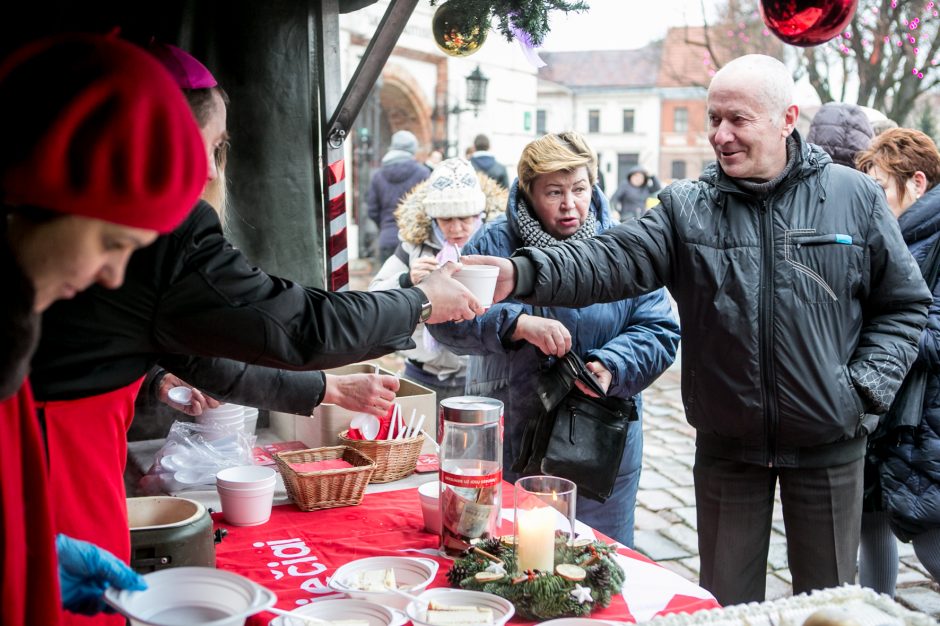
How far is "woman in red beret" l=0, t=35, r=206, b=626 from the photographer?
3.56 feet

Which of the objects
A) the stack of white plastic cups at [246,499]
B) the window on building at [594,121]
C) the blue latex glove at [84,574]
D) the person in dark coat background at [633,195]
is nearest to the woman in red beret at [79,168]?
the blue latex glove at [84,574]

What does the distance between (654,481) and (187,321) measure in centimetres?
459

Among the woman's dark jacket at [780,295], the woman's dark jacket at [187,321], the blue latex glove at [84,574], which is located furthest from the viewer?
the woman's dark jacket at [780,295]

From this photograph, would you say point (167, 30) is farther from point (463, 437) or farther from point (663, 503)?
point (663, 503)

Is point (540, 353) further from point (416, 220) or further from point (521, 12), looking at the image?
point (416, 220)

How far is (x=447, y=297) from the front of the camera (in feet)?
6.98

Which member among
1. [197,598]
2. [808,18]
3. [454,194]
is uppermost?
[808,18]

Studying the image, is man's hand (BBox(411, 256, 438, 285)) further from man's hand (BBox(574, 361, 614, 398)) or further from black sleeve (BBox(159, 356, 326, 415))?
black sleeve (BBox(159, 356, 326, 415))

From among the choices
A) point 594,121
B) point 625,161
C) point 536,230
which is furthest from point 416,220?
point 625,161

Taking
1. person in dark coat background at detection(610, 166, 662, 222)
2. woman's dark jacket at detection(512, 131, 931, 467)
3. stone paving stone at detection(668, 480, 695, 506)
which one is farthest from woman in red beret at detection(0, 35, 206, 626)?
person in dark coat background at detection(610, 166, 662, 222)

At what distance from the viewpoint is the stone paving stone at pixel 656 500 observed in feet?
17.3

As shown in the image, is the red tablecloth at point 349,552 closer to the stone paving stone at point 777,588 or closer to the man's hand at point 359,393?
the man's hand at point 359,393

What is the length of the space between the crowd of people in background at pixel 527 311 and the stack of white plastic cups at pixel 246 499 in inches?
10.6

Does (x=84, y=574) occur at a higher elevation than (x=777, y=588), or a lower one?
higher
